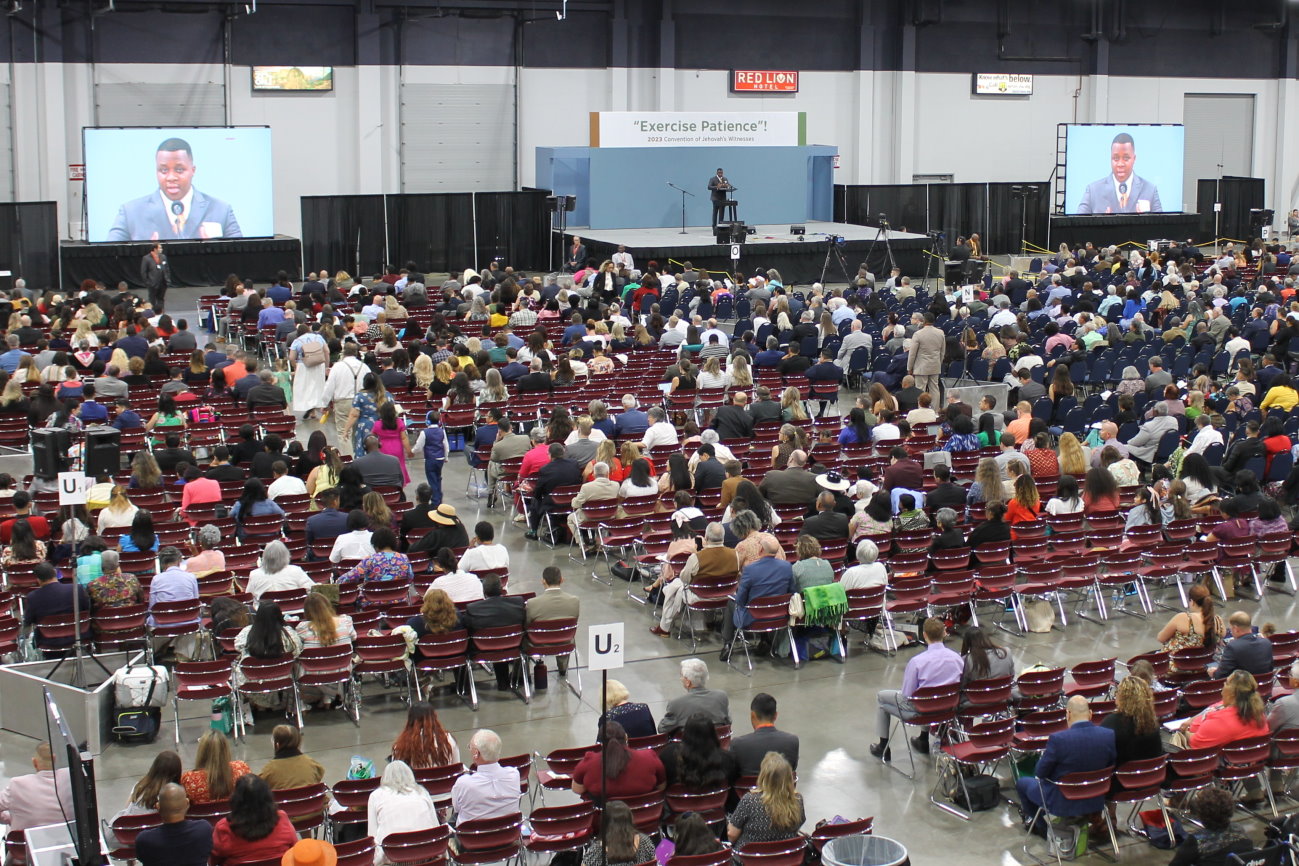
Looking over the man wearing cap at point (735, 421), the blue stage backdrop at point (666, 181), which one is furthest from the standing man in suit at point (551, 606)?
the blue stage backdrop at point (666, 181)

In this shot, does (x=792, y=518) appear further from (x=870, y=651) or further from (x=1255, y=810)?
(x=1255, y=810)

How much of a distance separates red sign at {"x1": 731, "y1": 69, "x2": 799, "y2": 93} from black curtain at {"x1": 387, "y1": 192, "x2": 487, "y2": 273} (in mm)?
8432

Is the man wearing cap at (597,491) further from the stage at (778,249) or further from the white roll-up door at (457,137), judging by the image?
the white roll-up door at (457,137)

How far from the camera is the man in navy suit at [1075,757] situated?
8906 millimetres

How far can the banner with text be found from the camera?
34.9 metres

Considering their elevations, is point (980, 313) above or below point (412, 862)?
above

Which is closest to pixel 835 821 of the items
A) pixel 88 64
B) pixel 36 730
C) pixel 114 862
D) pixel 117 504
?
pixel 114 862

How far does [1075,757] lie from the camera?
889 centimetres

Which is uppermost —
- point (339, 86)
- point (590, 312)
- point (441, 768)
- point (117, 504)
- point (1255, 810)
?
point (339, 86)

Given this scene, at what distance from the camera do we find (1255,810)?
9758mm

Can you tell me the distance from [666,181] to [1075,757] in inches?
1112

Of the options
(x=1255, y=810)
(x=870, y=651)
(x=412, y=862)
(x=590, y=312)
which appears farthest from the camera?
(x=590, y=312)

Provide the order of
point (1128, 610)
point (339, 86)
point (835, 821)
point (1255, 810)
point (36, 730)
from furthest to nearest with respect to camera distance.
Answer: point (339, 86) < point (1128, 610) < point (36, 730) < point (1255, 810) < point (835, 821)

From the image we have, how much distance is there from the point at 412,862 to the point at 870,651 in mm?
5432
